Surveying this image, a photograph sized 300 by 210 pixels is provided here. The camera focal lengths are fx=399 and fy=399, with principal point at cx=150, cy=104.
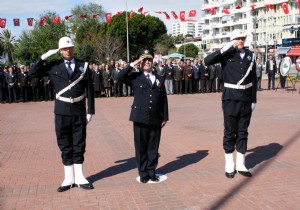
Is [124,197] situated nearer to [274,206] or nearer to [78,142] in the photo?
[78,142]

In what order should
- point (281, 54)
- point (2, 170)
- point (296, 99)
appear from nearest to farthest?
1. point (2, 170)
2. point (296, 99)
3. point (281, 54)

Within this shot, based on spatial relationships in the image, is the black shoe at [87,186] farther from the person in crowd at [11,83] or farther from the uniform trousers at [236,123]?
the person in crowd at [11,83]

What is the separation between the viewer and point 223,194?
5.32 metres

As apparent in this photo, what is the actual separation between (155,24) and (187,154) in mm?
60059

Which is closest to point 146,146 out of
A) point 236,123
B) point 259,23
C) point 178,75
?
point 236,123

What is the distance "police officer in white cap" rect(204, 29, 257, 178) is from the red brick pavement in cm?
49

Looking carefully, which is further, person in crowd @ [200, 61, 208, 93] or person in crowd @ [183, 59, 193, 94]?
person in crowd @ [200, 61, 208, 93]

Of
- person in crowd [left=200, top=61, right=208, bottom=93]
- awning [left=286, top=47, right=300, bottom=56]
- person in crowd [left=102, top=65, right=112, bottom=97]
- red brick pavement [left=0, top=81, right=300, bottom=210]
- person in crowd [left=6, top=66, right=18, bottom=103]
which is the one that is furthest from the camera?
awning [left=286, top=47, right=300, bottom=56]

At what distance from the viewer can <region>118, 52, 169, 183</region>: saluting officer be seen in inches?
228

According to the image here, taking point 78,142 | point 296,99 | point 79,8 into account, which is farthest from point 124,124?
point 79,8

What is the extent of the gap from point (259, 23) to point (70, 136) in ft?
247

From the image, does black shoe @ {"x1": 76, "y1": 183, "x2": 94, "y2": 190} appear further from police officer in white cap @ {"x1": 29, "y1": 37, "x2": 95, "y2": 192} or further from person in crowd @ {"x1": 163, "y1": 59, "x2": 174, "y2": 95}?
person in crowd @ {"x1": 163, "y1": 59, "x2": 174, "y2": 95}

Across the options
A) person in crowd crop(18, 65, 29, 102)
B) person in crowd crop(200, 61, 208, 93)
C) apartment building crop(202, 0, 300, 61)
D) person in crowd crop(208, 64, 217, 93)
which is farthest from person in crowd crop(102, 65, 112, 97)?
apartment building crop(202, 0, 300, 61)

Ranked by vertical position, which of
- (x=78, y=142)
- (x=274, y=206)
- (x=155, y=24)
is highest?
(x=155, y=24)
